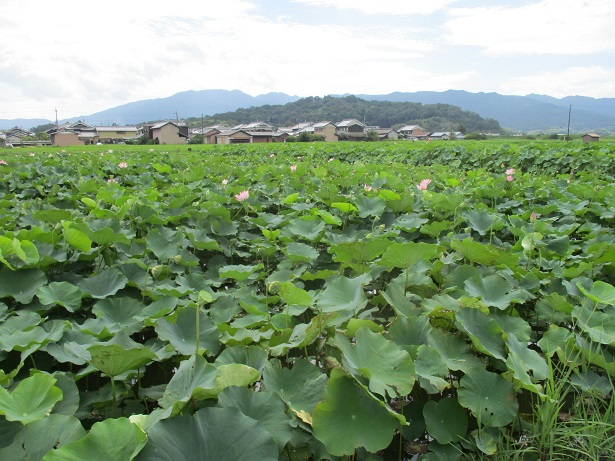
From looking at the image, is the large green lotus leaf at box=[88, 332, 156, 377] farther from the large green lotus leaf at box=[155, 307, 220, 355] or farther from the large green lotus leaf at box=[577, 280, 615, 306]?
the large green lotus leaf at box=[577, 280, 615, 306]

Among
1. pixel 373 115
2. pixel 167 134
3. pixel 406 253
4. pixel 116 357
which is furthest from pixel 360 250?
pixel 373 115

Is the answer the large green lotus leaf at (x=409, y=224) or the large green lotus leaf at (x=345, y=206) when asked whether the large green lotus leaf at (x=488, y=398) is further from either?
the large green lotus leaf at (x=345, y=206)

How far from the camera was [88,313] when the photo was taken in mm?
1922

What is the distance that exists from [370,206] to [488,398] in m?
1.69

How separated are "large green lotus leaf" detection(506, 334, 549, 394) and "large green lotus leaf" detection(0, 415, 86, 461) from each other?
3.46 ft

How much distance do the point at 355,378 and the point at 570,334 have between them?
85 centimetres

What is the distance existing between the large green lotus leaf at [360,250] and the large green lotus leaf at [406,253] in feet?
0.33

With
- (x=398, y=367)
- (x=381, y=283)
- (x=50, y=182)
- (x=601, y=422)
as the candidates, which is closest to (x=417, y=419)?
(x=398, y=367)

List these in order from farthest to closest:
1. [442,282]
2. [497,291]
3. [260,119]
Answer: [260,119], [442,282], [497,291]

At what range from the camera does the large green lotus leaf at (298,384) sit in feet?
3.75

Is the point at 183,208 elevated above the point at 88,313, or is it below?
above

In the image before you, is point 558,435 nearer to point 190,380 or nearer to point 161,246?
Result: point 190,380

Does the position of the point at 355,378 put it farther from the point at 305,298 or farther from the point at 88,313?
the point at 88,313

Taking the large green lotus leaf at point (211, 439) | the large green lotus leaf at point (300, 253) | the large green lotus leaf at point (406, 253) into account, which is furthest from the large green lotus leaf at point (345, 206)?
the large green lotus leaf at point (211, 439)
